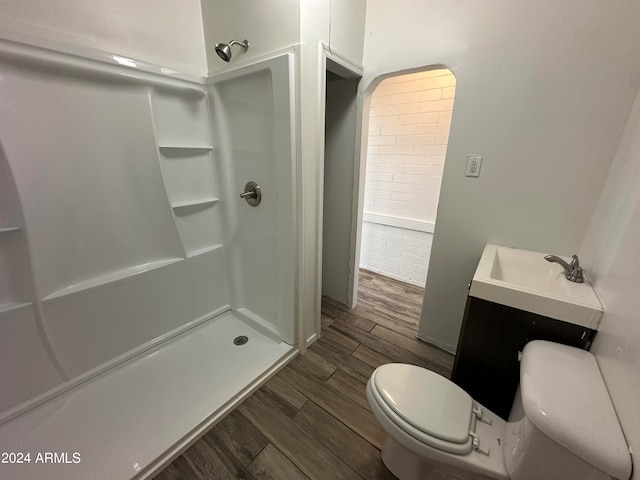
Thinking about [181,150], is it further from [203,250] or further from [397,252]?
[397,252]

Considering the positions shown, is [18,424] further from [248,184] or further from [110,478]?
[248,184]

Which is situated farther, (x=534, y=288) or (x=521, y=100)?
(x=521, y=100)

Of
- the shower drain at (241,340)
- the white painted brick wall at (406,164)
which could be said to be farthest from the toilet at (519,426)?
the white painted brick wall at (406,164)

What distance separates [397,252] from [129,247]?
231 centimetres

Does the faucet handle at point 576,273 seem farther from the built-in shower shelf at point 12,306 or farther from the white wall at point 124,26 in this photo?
the built-in shower shelf at point 12,306

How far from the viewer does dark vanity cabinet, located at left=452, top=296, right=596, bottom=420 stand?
92cm

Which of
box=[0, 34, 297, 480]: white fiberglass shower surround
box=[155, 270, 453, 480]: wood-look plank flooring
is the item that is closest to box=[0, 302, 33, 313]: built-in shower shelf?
box=[0, 34, 297, 480]: white fiberglass shower surround

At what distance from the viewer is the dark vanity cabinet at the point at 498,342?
3.02 feet

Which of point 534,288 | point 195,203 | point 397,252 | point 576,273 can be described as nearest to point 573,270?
point 576,273

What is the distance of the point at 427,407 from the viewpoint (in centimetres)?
87

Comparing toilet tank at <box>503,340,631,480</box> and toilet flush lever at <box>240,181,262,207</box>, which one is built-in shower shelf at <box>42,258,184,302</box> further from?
toilet tank at <box>503,340,631,480</box>

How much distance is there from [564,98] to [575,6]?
0.34 meters

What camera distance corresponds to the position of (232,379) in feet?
4.56

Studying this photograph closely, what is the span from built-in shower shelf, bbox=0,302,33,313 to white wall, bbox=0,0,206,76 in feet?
3.60
